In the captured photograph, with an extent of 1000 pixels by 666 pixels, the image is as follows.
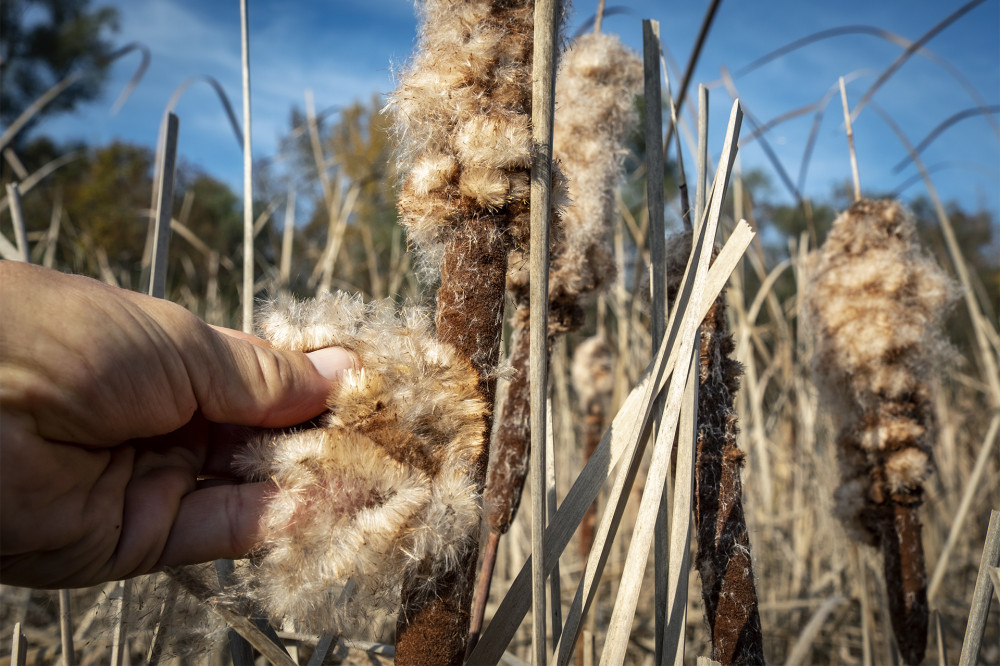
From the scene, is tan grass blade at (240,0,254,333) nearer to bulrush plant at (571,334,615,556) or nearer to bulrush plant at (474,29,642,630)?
bulrush plant at (474,29,642,630)

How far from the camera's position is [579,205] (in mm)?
1383

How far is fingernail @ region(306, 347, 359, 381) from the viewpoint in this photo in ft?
2.62

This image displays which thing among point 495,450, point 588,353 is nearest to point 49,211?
point 588,353

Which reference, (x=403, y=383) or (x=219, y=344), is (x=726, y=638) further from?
(x=219, y=344)

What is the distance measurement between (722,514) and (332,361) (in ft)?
2.09

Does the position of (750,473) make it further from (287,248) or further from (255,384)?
(255,384)

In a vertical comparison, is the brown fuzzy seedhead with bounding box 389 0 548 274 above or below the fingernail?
above

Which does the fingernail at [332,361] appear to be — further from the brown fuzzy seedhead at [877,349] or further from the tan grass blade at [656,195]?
the brown fuzzy seedhead at [877,349]

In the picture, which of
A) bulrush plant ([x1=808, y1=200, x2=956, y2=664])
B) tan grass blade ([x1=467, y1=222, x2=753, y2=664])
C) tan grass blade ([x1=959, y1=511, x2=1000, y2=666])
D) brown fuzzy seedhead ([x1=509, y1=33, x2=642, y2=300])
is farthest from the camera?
bulrush plant ([x1=808, y1=200, x2=956, y2=664])

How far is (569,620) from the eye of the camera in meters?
0.80

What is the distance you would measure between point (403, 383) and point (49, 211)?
1197 centimetres

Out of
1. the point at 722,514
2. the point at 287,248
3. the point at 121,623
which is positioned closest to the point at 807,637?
the point at 722,514

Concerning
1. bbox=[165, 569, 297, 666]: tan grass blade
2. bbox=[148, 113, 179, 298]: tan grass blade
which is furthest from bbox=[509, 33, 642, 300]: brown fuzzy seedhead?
bbox=[165, 569, 297, 666]: tan grass blade

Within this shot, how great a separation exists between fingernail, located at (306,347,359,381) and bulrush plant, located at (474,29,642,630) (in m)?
0.47
